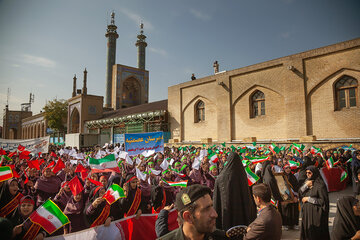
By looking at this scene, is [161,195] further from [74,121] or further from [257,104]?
[74,121]

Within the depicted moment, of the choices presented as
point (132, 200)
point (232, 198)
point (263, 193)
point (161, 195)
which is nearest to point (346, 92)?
point (161, 195)

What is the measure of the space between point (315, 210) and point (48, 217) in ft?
14.8

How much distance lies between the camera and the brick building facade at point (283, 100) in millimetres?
14734

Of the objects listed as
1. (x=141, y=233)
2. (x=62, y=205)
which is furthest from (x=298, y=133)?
(x=62, y=205)

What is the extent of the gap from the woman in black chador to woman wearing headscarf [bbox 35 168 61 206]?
4610 mm

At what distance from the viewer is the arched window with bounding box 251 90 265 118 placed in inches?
739

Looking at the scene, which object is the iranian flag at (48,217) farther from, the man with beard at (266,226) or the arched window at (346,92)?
the arched window at (346,92)

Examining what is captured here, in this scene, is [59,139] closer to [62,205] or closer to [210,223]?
[62,205]

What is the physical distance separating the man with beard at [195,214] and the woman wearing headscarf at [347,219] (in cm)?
276

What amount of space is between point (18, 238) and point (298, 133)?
16.7 meters

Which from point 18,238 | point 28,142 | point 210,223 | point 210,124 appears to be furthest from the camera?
point 210,124

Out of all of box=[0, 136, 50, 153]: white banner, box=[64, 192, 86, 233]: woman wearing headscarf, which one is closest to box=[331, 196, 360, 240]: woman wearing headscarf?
box=[64, 192, 86, 233]: woman wearing headscarf

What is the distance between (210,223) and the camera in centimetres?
176

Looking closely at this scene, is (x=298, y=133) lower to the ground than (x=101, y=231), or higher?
higher
